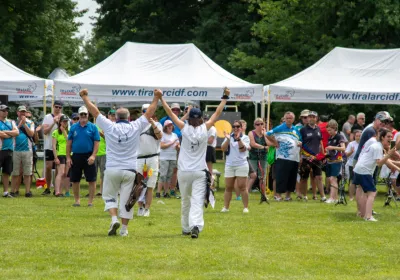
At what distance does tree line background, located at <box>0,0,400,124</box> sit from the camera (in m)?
38.2

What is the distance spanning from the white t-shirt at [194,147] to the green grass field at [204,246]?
3.37ft

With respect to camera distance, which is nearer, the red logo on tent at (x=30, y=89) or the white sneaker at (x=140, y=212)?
the white sneaker at (x=140, y=212)

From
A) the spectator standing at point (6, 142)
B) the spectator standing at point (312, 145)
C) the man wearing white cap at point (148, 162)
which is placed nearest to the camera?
the man wearing white cap at point (148, 162)

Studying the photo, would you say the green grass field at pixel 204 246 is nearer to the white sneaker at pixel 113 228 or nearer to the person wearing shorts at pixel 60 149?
the white sneaker at pixel 113 228

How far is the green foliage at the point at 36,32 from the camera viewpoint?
4203cm

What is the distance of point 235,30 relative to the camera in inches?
1865

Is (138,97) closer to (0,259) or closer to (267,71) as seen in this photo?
(0,259)

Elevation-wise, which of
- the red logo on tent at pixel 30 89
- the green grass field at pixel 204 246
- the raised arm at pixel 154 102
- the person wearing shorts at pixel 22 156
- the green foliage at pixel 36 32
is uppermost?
the green foliage at pixel 36 32

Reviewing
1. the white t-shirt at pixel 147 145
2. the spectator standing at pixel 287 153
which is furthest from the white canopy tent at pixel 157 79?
the white t-shirt at pixel 147 145

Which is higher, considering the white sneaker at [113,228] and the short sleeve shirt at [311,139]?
the short sleeve shirt at [311,139]

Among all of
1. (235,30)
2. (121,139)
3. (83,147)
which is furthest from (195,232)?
(235,30)

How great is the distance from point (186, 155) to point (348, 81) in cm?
1193

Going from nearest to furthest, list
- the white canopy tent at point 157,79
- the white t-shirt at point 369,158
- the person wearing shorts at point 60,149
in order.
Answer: the white t-shirt at point 369,158, the person wearing shorts at point 60,149, the white canopy tent at point 157,79

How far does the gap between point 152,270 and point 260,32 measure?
113ft
